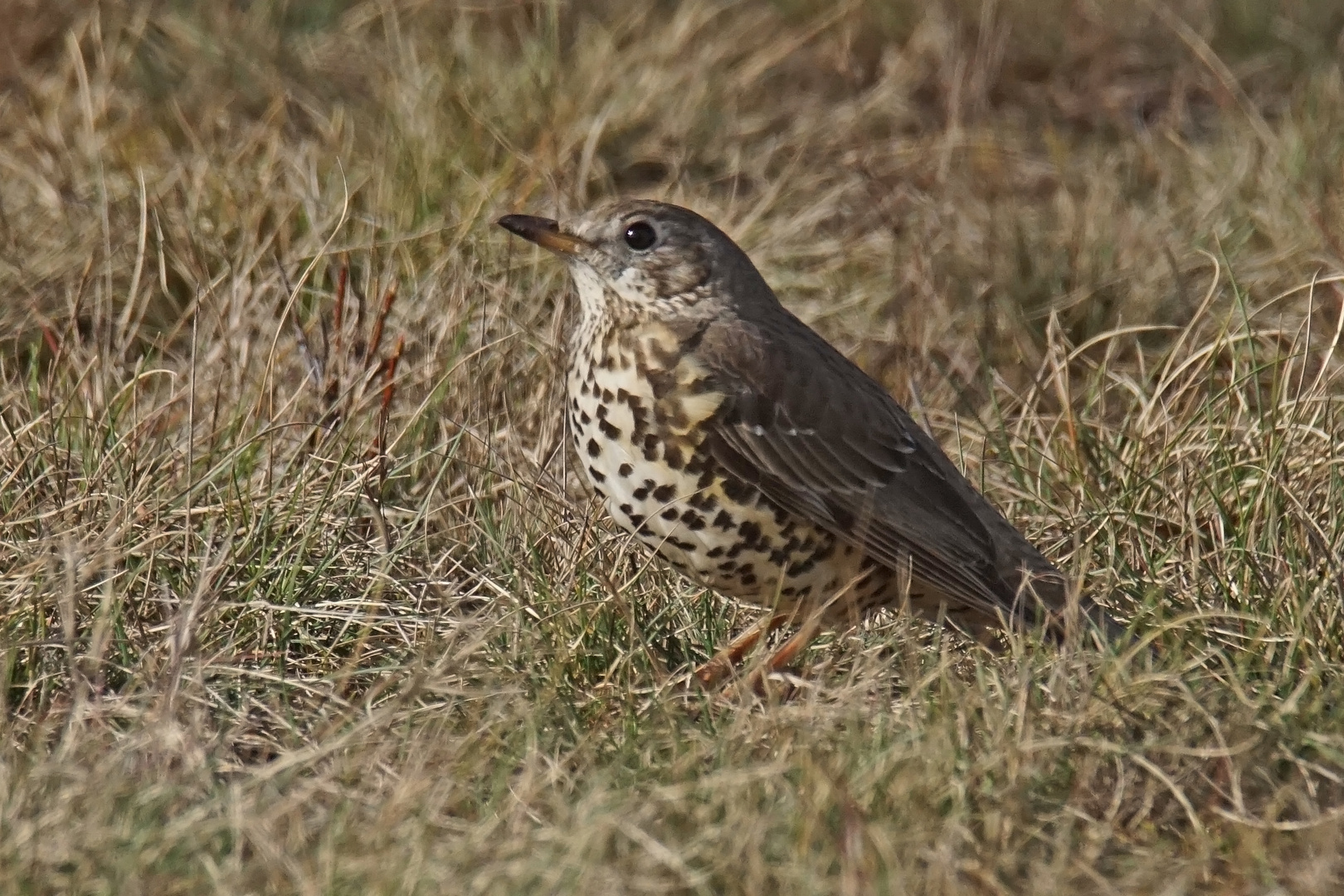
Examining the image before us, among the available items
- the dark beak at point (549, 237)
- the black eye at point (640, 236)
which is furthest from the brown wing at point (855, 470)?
the dark beak at point (549, 237)

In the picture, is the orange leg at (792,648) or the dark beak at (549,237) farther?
the dark beak at (549,237)

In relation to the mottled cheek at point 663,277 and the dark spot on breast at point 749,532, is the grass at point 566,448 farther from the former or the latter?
the mottled cheek at point 663,277

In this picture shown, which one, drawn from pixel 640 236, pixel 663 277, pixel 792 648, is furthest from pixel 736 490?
pixel 640 236

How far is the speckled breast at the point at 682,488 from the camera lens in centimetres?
418

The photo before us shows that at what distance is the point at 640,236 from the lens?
471 cm

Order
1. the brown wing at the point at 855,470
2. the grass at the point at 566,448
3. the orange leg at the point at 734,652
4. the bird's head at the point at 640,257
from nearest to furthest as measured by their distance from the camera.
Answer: the grass at the point at 566,448, the orange leg at the point at 734,652, the brown wing at the point at 855,470, the bird's head at the point at 640,257

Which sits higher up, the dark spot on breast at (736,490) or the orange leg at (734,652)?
the dark spot on breast at (736,490)

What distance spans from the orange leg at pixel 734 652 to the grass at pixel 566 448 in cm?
8

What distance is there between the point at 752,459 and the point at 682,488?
0.68 ft

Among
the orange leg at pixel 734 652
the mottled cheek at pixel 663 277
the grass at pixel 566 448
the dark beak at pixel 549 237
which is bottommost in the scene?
the orange leg at pixel 734 652

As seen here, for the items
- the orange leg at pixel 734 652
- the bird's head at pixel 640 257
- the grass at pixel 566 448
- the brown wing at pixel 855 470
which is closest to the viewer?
the grass at pixel 566 448

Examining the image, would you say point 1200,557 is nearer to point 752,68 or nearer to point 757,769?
point 757,769

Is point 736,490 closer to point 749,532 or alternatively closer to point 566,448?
point 749,532

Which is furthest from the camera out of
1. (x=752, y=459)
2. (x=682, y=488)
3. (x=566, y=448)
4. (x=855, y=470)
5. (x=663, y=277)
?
(x=566, y=448)
